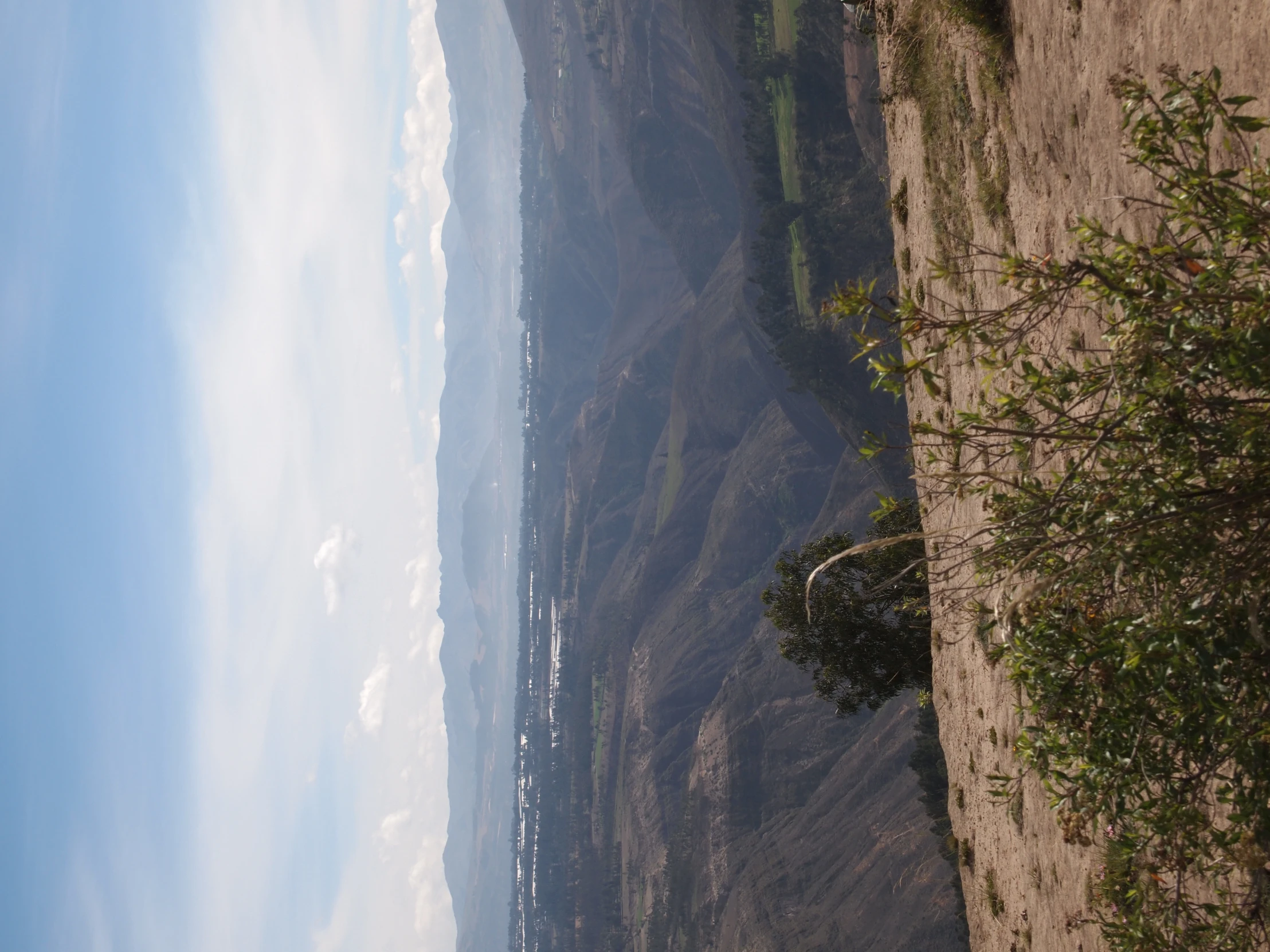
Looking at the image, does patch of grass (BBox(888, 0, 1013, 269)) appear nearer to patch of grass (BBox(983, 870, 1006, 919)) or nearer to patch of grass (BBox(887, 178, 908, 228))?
patch of grass (BBox(887, 178, 908, 228))

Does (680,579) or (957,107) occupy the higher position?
(957,107)

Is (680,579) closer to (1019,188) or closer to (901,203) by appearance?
(901,203)

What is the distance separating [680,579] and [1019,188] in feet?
245

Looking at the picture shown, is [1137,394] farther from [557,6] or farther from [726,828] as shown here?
[557,6]

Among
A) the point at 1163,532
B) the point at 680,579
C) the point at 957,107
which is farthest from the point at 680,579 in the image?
the point at 1163,532

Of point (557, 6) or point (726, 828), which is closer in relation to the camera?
point (726, 828)

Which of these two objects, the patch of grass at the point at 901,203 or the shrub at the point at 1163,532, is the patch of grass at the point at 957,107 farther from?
the shrub at the point at 1163,532

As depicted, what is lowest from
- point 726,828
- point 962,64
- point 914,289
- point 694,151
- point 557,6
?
point 726,828

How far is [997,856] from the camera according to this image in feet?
24.8

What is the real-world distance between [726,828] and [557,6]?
112 meters

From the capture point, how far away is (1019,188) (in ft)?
21.7

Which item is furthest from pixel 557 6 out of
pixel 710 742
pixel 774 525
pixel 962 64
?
pixel 962 64

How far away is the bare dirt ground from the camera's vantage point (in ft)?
16.1

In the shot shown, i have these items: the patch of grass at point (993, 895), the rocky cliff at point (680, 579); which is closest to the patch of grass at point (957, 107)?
the patch of grass at point (993, 895)
